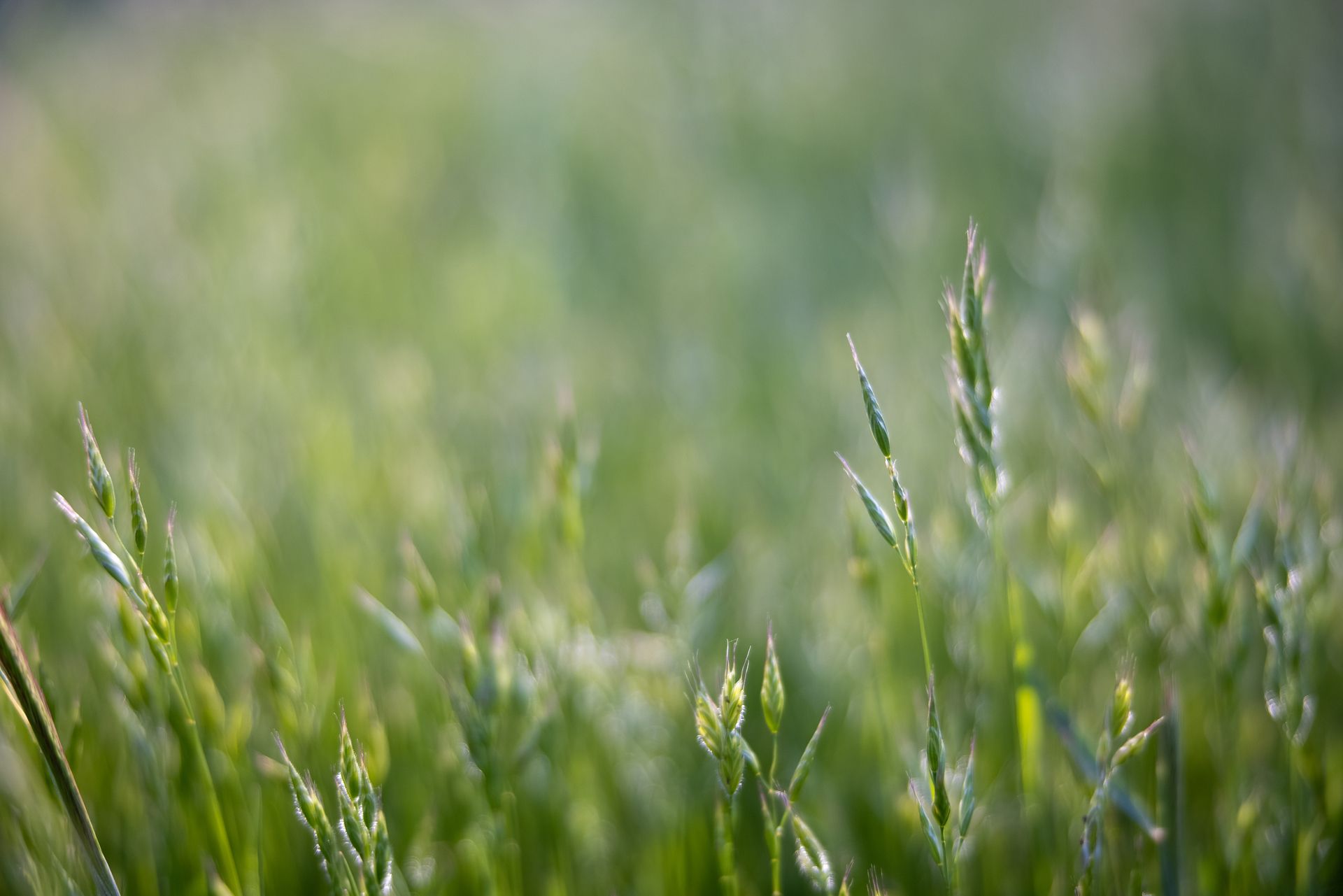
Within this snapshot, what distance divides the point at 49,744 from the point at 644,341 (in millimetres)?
1643

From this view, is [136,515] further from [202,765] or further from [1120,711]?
[1120,711]

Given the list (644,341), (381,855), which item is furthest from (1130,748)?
(644,341)

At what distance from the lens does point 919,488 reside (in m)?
1.43

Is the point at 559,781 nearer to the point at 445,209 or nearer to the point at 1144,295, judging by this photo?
the point at 1144,295

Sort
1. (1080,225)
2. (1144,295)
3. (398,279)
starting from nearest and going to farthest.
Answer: (1080,225) → (1144,295) → (398,279)

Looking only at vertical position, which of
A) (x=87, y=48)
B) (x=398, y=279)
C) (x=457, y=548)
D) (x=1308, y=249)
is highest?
(x=87, y=48)

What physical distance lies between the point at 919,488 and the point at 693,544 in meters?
0.42

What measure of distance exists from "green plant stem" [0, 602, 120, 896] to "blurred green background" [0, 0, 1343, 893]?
0.78 feet

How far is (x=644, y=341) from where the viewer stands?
204 cm

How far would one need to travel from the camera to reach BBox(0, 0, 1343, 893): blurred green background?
917mm

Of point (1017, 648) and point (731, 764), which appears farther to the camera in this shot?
point (1017, 648)

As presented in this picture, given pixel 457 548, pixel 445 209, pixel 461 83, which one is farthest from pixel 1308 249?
pixel 461 83

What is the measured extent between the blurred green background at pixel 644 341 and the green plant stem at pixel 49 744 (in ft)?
0.78

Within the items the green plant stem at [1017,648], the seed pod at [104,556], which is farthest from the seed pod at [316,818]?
the green plant stem at [1017,648]
